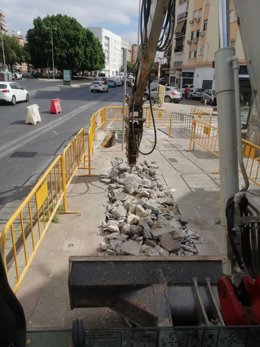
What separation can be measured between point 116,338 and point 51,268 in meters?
2.53

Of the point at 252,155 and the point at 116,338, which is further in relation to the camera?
the point at 252,155

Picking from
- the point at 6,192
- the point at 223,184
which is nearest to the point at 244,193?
the point at 223,184

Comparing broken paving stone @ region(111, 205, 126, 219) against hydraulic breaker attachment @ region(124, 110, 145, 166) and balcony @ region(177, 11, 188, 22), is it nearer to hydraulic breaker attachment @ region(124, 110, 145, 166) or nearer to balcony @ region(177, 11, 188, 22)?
hydraulic breaker attachment @ region(124, 110, 145, 166)

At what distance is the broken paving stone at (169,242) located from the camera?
16.4ft

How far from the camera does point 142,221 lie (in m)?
5.77

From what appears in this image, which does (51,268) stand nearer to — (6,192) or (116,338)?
(116,338)

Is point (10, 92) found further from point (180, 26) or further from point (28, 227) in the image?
point (180, 26)

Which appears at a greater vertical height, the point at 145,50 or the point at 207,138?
the point at 145,50

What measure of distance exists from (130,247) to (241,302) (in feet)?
9.38

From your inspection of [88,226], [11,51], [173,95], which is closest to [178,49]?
[173,95]

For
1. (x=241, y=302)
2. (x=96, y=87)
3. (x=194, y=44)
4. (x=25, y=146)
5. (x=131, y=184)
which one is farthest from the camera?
(x=194, y=44)

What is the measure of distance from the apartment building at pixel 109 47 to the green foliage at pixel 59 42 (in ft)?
A: 169

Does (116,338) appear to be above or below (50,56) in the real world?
below

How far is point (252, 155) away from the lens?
27.5 ft
